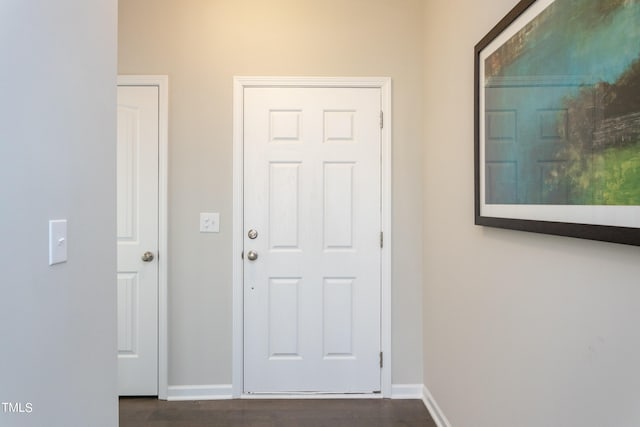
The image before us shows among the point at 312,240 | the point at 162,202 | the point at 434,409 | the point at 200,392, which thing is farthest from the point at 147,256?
the point at 434,409

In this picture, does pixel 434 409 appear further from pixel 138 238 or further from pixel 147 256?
pixel 138 238

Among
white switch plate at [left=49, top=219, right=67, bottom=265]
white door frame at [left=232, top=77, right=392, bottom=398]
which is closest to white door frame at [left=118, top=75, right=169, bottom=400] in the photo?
white door frame at [left=232, top=77, right=392, bottom=398]

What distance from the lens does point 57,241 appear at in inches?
37.2

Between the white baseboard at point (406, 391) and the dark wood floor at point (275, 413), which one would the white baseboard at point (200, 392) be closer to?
the dark wood floor at point (275, 413)

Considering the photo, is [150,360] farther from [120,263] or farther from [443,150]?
[443,150]

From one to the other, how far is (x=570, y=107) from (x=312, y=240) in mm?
1581

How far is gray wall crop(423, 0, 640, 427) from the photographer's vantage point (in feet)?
2.77

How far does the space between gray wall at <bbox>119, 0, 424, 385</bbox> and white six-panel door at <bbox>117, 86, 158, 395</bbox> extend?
4.4 inches

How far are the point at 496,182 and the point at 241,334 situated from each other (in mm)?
1732

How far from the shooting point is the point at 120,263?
2234 millimetres

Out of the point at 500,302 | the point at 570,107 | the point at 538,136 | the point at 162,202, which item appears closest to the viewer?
the point at 570,107

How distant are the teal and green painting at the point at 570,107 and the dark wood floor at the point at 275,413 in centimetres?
146

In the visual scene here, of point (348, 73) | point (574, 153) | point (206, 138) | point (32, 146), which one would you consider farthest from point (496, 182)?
point (206, 138)

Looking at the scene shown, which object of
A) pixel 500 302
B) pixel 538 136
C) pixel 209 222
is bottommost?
pixel 500 302
